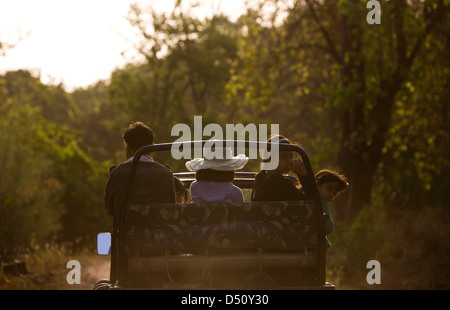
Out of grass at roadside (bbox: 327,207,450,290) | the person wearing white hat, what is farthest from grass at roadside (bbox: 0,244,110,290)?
the person wearing white hat

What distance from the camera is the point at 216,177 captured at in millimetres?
5242

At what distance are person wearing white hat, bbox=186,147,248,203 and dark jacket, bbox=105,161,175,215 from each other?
225 mm

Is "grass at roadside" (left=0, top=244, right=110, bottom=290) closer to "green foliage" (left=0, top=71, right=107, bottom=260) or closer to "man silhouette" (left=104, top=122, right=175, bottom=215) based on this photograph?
"green foliage" (left=0, top=71, right=107, bottom=260)

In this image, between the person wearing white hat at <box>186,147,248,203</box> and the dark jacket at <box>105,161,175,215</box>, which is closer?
the person wearing white hat at <box>186,147,248,203</box>

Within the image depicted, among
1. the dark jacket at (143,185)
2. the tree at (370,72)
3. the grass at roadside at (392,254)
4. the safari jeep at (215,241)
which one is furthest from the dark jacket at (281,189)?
the tree at (370,72)

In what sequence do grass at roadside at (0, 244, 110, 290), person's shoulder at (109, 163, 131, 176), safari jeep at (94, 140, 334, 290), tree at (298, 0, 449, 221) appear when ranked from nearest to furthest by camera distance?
safari jeep at (94, 140, 334, 290)
person's shoulder at (109, 163, 131, 176)
grass at roadside at (0, 244, 110, 290)
tree at (298, 0, 449, 221)

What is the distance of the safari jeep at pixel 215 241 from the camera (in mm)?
4902

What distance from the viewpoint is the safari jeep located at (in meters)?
4.90

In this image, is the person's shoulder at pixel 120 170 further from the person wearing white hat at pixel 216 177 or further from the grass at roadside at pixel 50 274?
the grass at roadside at pixel 50 274

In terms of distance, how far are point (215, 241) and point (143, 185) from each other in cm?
75

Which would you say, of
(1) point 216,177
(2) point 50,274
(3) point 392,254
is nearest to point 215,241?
(1) point 216,177

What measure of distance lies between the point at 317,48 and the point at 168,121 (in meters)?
17.7

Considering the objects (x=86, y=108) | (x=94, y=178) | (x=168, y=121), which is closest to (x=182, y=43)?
(x=168, y=121)

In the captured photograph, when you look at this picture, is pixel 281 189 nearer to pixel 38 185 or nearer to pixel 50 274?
pixel 50 274
